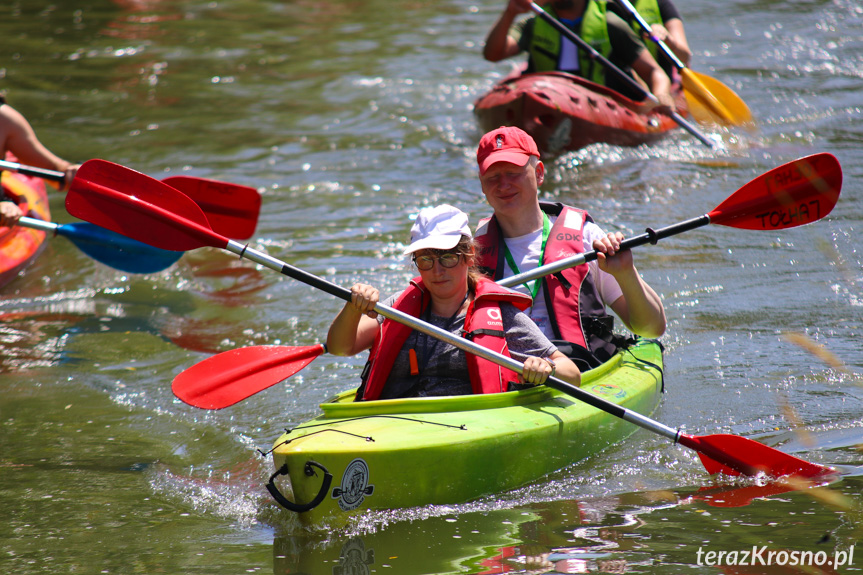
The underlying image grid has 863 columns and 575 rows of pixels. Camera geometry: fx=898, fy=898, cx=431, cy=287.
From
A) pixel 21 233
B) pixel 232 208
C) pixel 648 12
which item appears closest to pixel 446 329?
pixel 232 208

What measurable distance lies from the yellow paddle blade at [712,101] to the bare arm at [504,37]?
144 centimetres

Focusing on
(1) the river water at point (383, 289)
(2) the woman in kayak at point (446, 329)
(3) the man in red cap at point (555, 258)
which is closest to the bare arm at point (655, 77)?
(1) the river water at point (383, 289)

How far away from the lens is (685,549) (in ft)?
9.04

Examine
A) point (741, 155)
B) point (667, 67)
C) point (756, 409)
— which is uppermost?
point (667, 67)

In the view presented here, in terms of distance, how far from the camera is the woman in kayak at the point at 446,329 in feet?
10.7

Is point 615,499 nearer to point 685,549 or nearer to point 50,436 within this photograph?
point 685,549

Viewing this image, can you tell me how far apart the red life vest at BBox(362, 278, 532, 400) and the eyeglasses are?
0.20m

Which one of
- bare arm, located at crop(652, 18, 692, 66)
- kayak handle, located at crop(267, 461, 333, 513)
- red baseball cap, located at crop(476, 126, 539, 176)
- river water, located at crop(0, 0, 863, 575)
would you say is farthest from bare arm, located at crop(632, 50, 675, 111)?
kayak handle, located at crop(267, 461, 333, 513)

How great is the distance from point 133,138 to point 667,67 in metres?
5.31

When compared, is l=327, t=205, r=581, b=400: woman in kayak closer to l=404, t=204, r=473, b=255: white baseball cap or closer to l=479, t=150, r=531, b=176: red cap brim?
l=404, t=204, r=473, b=255: white baseball cap

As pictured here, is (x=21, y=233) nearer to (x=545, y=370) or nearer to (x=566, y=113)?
(x=566, y=113)

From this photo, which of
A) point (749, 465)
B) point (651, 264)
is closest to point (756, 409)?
point (749, 465)

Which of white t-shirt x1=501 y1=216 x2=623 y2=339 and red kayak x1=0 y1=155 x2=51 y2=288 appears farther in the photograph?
red kayak x1=0 y1=155 x2=51 y2=288

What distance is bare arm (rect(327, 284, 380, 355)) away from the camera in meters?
3.28
